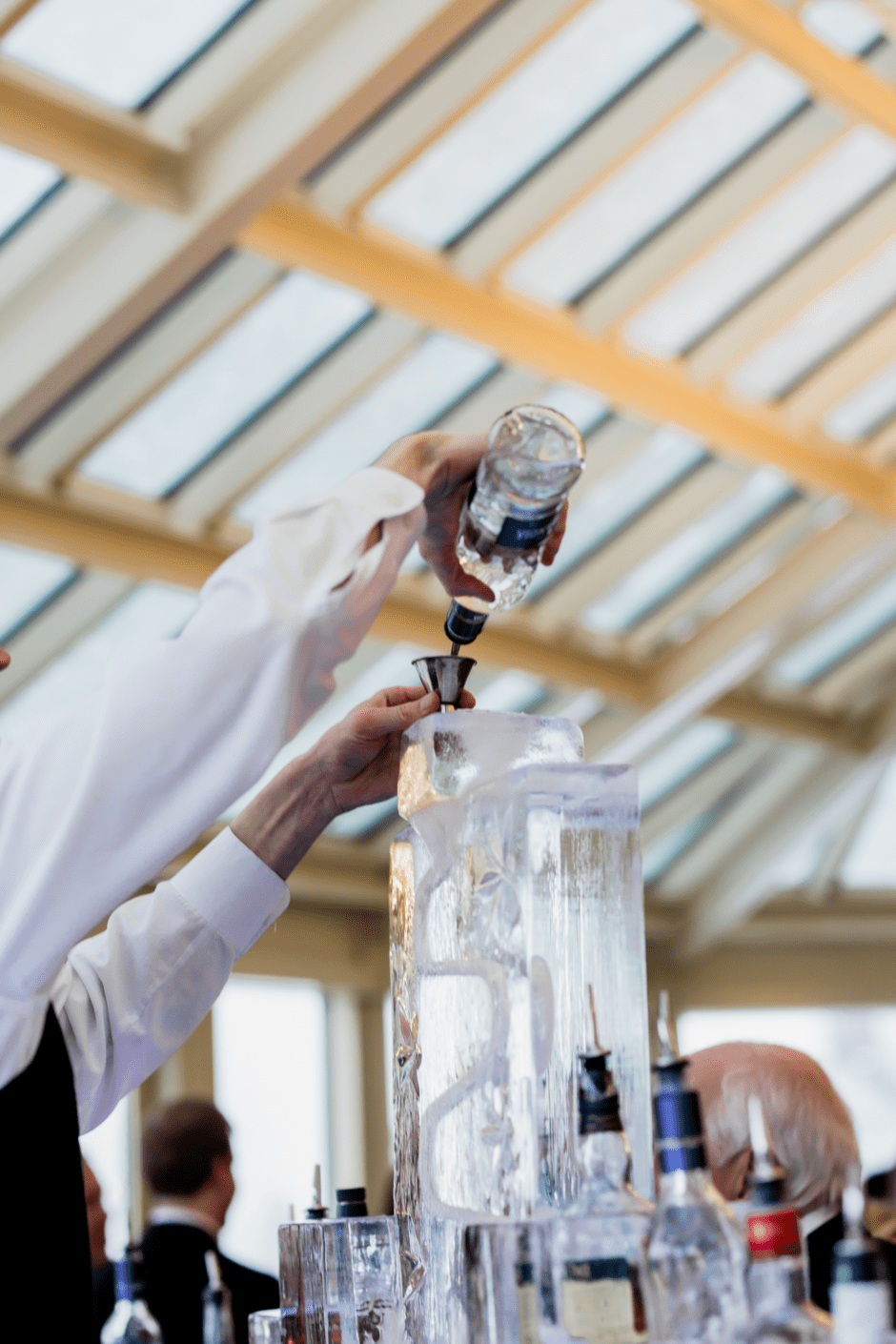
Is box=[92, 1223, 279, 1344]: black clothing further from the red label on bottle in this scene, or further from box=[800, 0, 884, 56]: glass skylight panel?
box=[800, 0, 884, 56]: glass skylight panel

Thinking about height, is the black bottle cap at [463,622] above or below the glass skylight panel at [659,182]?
below

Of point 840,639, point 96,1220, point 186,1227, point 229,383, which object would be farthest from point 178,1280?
point 840,639

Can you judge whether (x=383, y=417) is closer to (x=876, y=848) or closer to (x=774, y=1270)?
(x=774, y=1270)

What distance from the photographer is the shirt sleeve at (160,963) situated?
1.59 meters

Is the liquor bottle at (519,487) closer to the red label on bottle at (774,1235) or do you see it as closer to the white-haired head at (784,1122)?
the red label on bottle at (774,1235)

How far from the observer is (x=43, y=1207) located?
1.33 meters

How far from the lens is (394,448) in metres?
1.35

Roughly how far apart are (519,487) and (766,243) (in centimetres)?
629

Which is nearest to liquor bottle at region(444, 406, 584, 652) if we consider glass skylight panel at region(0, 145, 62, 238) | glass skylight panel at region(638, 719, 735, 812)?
glass skylight panel at region(0, 145, 62, 238)

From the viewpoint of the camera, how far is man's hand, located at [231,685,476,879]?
1.54 meters

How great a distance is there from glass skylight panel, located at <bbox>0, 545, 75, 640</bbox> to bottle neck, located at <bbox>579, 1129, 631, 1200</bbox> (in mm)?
5696

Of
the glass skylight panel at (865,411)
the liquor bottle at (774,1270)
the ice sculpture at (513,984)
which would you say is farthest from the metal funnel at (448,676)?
the glass skylight panel at (865,411)

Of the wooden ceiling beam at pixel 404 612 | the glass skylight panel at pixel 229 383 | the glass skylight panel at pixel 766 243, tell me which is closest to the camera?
the glass skylight panel at pixel 229 383

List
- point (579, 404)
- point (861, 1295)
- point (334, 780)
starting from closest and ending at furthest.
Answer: point (861, 1295)
point (334, 780)
point (579, 404)
